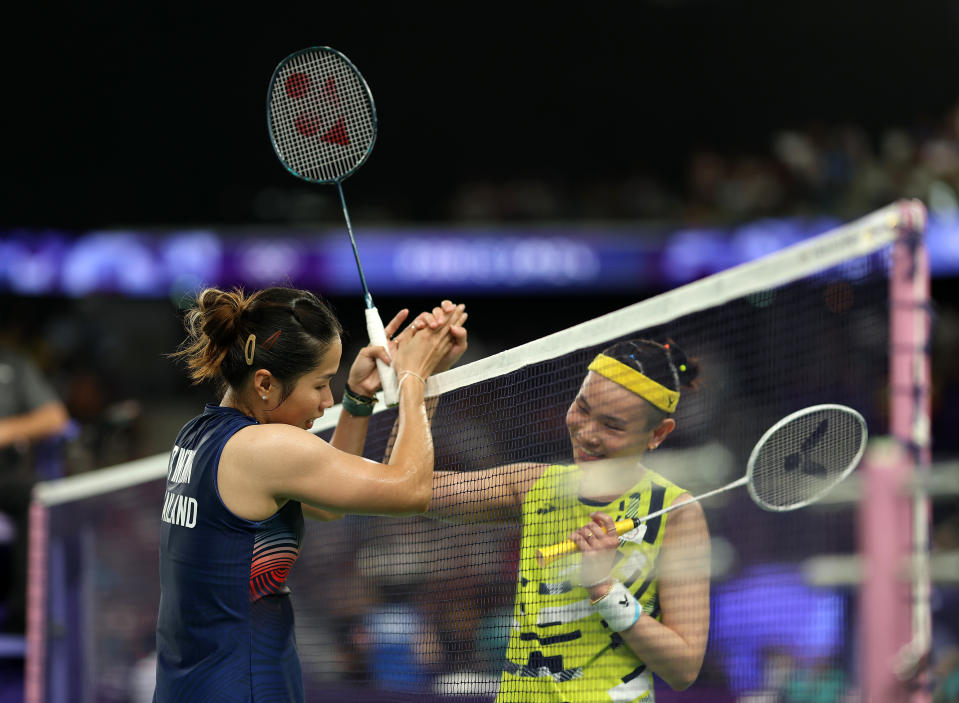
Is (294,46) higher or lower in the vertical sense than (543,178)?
higher

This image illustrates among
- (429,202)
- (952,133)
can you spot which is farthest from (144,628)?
(952,133)

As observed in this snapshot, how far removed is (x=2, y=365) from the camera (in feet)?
19.2

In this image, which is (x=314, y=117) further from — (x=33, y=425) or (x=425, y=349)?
(x=33, y=425)

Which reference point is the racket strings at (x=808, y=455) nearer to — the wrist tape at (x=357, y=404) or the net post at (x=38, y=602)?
the wrist tape at (x=357, y=404)

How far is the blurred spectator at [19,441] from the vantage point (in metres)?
5.47

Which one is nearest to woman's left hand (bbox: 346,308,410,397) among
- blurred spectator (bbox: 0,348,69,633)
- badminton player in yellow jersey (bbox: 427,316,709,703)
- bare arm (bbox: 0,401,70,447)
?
badminton player in yellow jersey (bbox: 427,316,709,703)

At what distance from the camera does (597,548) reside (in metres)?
2.29

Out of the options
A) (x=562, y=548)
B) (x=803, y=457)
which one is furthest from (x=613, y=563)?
(x=803, y=457)

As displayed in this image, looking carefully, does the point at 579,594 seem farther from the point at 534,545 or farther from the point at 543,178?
the point at 543,178

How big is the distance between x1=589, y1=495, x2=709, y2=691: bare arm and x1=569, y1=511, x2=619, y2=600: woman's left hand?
0.07ft

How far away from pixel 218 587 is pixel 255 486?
0.23m

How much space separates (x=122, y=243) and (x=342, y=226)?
2.08 meters

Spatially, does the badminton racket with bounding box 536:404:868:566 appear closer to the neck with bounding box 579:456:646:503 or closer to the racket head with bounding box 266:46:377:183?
the neck with bounding box 579:456:646:503

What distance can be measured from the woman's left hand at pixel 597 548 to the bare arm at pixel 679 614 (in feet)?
0.07
